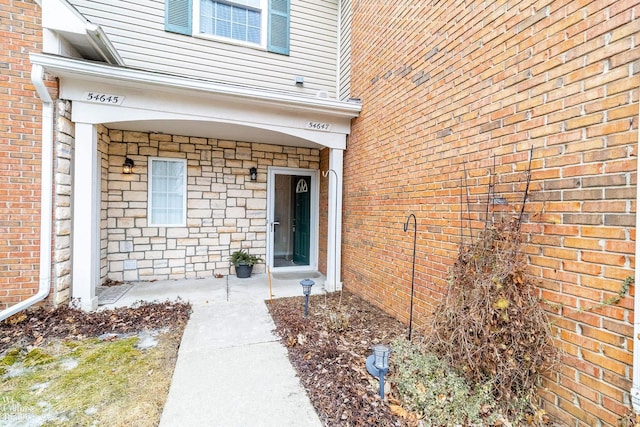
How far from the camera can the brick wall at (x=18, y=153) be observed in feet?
11.0

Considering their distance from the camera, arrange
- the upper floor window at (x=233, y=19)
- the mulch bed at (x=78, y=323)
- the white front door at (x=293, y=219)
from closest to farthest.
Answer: the mulch bed at (x=78, y=323) → the upper floor window at (x=233, y=19) → the white front door at (x=293, y=219)

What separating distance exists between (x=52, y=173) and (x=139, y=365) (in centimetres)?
255

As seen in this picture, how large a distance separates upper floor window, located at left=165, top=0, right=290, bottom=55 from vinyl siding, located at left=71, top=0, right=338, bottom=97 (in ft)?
0.42

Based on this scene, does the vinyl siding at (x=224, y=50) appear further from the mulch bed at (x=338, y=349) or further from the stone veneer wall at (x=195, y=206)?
the mulch bed at (x=338, y=349)

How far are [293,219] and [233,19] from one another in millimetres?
4183

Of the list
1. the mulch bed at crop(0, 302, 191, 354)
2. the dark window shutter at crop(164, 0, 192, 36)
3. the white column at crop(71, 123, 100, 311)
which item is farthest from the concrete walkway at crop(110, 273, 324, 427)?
the dark window shutter at crop(164, 0, 192, 36)

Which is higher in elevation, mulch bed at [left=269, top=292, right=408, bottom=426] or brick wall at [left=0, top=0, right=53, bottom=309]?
brick wall at [left=0, top=0, right=53, bottom=309]

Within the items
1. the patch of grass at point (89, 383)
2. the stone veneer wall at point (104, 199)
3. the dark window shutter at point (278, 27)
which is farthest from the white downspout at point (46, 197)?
the dark window shutter at point (278, 27)

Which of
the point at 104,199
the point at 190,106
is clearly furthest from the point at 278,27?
the point at 104,199

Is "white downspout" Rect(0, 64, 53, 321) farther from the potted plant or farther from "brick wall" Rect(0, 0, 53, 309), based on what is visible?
the potted plant

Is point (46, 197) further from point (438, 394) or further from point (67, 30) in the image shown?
point (438, 394)

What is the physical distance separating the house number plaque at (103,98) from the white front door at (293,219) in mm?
2687

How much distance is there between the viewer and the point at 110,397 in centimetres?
212

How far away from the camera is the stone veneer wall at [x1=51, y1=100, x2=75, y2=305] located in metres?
3.49
